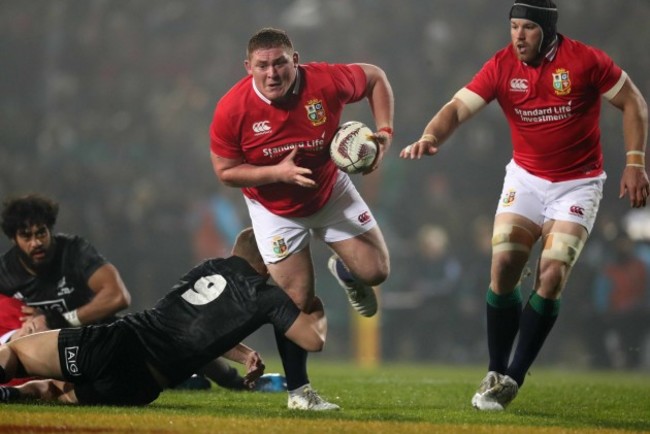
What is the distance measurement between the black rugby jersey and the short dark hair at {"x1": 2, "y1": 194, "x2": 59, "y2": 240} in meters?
1.72

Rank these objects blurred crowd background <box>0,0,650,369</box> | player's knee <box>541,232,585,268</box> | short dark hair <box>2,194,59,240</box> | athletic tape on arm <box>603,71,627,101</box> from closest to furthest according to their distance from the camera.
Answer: player's knee <box>541,232,585,268</box>, athletic tape on arm <box>603,71,627,101</box>, short dark hair <box>2,194,59,240</box>, blurred crowd background <box>0,0,650,369</box>

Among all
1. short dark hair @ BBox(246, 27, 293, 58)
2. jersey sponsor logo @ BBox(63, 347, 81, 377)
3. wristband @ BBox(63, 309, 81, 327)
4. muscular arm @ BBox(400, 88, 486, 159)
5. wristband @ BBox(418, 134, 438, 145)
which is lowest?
wristband @ BBox(63, 309, 81, 327)

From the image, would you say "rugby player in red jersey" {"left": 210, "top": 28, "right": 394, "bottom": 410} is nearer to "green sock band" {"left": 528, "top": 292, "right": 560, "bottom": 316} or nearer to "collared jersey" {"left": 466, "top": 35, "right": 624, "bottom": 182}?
"collared jersey" {"left": 466, "top": 35, "right": 624, "bottom": 182}

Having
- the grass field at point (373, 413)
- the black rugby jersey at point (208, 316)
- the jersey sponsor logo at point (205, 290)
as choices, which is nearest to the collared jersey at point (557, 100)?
the grass field at point (373, 413)

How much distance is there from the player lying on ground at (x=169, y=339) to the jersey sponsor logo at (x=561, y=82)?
6.77ft

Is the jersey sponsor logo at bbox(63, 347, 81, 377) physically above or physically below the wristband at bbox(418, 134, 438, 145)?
below

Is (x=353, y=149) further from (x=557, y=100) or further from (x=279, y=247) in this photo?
(x=557, y=100)

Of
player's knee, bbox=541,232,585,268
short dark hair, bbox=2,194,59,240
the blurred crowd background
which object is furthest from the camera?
the blurred crowd background

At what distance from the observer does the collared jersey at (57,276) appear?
778cm

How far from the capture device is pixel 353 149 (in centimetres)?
676

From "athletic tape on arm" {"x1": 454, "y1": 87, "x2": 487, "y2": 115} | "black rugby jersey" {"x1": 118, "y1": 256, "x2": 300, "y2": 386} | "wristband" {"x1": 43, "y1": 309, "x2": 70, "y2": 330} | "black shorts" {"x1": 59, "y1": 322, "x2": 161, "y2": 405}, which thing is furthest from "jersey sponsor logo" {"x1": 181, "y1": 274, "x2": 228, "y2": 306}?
"athletic tape on arm" {"x1": 454, "y1": 87, "x2": 487, "y2": 115}

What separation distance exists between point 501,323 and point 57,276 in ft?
9.84

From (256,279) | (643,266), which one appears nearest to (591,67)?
(256,279)

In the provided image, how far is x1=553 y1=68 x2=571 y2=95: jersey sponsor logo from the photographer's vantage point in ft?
22.7
